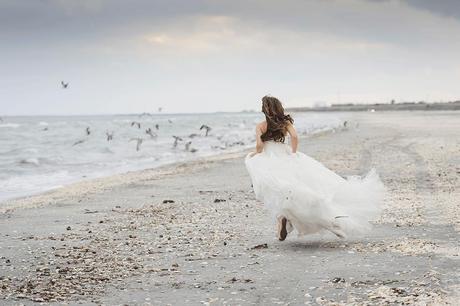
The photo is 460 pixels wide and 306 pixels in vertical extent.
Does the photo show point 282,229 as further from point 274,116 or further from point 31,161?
point 31,161

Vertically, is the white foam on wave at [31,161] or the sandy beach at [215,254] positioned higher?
the sandy beach at [215,254]

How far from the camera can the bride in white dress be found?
28.9 ft

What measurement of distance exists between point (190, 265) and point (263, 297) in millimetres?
1736

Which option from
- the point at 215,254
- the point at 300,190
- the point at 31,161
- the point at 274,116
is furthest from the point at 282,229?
the point at 31,161

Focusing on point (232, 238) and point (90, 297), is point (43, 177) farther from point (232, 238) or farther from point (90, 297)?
point (90, 297)

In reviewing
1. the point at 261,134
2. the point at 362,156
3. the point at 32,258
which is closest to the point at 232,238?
the point at 261,134

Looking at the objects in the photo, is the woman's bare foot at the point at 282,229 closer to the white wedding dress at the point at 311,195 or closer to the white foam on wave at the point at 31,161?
the white wedding dress at the point at 311,195

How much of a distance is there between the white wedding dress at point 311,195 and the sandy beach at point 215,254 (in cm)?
35

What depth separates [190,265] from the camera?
809 cm

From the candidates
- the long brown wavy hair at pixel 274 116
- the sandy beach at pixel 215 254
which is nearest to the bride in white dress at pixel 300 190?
the long brown wavy hair at pixel 274 116

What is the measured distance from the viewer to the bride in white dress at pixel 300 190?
8812 mm

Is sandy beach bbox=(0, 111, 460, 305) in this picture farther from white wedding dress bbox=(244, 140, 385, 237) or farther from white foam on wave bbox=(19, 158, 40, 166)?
white foam on wave bbox=(19, 158, 40, 166)

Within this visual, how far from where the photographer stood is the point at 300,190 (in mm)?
8773

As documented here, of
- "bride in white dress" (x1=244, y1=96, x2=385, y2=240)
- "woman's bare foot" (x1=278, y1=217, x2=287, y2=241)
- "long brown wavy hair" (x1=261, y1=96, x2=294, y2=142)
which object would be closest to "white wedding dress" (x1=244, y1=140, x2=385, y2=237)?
"bride in white dress" (x1=244, y1=96, x2=385, y2=240)
